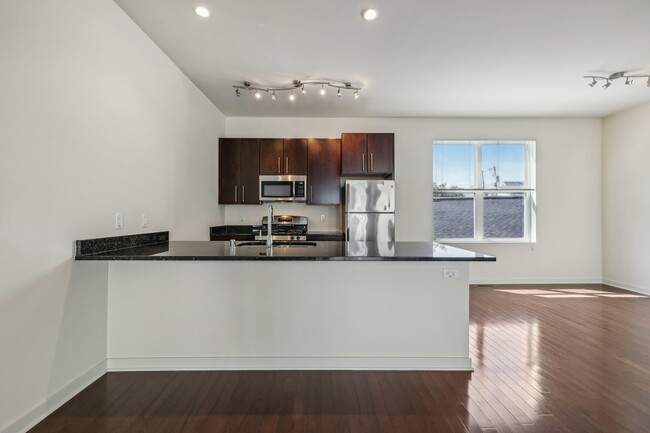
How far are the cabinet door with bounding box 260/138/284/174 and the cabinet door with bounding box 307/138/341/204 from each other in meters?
0.43

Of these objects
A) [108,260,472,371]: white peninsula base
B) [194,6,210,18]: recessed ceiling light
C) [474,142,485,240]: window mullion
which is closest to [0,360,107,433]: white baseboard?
[108,260,472,371]: white peninsula base

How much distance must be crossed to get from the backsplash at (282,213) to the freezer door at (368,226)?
65 cm

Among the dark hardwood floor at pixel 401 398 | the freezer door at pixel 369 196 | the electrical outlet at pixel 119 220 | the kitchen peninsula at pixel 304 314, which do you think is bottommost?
the dark hardwood floor at pixel 401 398

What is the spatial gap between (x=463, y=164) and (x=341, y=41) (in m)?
3.37

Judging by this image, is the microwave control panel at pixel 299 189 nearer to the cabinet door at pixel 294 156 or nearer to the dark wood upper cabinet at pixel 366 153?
the cabinet door at pixel 294 156

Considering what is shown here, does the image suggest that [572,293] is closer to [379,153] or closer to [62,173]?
[379,153]

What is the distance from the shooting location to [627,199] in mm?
4840

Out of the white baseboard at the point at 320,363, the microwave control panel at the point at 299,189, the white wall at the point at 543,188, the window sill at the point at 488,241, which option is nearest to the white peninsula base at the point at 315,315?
the white baseboard at the point at 320,363

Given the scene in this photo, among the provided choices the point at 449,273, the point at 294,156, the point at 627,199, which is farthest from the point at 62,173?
the point at 627,199

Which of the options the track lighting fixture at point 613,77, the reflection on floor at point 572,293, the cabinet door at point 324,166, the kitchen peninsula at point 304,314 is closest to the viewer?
the kitchen peninsula at point 304,314

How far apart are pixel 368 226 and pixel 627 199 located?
3.97 meters

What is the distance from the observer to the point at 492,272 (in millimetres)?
5281

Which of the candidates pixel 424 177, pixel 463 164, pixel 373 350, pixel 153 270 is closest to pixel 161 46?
pixel 153 270

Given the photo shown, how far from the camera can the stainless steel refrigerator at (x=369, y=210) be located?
179 inches
